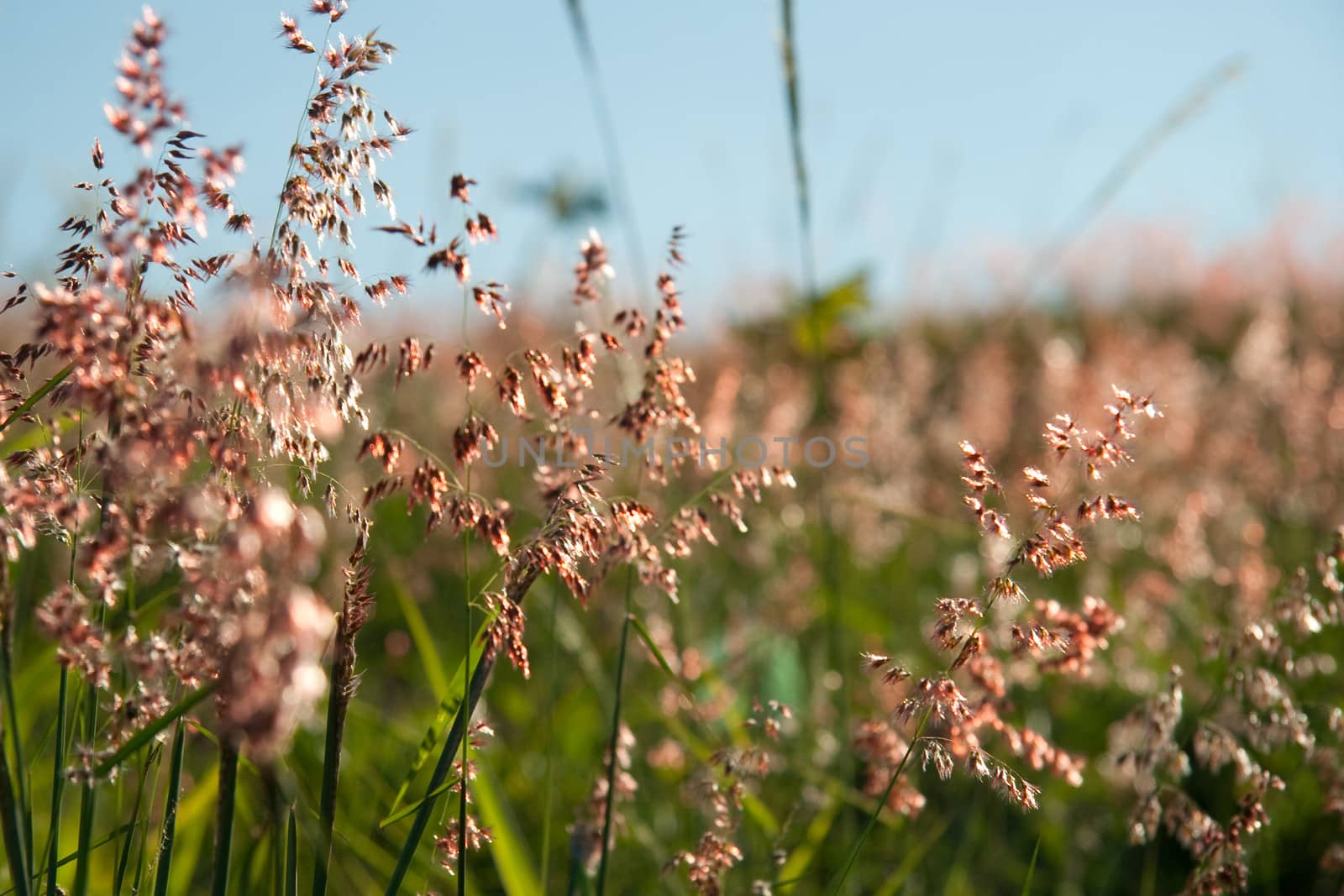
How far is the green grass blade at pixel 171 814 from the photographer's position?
1176 mm

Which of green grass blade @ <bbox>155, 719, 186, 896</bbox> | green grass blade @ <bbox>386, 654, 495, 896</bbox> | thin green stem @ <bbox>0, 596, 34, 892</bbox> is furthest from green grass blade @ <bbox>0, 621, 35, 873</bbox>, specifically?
green grass blade @ <bbox>386, 654, 495, 896</bbox>

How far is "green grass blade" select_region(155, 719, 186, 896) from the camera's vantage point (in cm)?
118

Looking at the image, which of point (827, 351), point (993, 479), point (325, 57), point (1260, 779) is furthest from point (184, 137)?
point (827, 351)

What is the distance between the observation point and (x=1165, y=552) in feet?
12.1

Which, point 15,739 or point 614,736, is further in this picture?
point 614,736

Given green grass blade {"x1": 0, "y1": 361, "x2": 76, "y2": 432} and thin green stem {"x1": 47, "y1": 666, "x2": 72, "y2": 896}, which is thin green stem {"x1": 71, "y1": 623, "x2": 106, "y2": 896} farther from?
green grass blade {"x1": 0, "y1": 361, "x2": 76, "y2": 432}

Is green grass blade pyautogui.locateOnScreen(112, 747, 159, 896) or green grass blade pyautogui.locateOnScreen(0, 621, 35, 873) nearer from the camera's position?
green grass blade pyautogui.locateOnScreen(0, 621, 35, 873)

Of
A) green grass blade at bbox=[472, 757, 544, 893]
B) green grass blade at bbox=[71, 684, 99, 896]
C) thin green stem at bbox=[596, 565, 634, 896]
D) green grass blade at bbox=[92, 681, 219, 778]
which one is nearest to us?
green grass blade at bbox=[92, 681, 219, 778]

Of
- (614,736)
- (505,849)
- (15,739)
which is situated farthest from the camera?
(505,849)

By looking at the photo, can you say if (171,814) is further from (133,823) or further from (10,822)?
(10,822)

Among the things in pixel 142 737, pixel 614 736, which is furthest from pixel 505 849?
pixel 142 737

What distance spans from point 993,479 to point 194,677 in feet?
2.79

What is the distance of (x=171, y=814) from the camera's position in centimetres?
121

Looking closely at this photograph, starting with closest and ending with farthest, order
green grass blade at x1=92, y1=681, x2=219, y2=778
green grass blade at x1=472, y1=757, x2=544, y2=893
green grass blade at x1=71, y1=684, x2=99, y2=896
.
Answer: green grass blade at x1=92, y1=681, x2=219, y2=778 → green grass blade at x1=71, y1=684, x2=99, y2=896 → green grass blade at x1=472, y1=757, x2=544, y2=893
